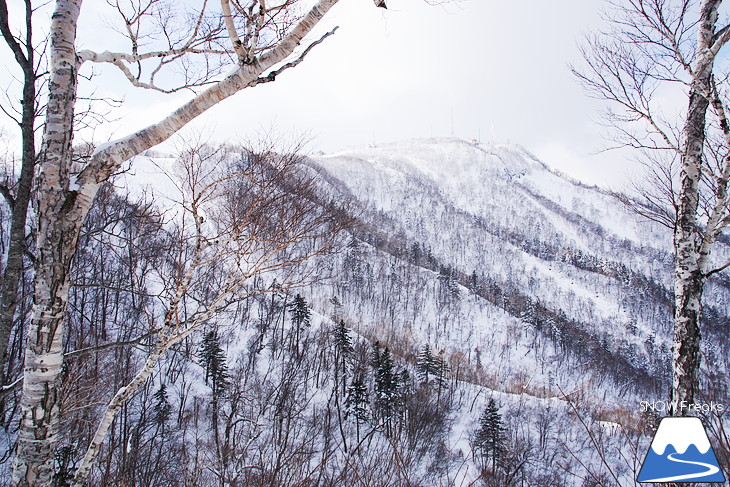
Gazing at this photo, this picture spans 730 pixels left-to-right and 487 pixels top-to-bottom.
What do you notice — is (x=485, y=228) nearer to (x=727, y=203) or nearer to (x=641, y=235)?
(x=641, y=235)

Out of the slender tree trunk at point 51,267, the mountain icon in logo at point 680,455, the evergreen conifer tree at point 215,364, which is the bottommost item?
the evergreen conifer tree at point 215,364

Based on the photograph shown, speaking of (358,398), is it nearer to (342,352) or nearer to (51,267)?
(342,352)

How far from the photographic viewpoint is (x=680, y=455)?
246 cm

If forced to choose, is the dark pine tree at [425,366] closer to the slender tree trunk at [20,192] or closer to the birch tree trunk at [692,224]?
the birch tree trunk at [692,224]

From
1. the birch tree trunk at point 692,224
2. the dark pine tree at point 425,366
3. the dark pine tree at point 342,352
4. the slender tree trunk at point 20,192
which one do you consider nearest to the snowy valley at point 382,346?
the dark pine tree at point 425,366

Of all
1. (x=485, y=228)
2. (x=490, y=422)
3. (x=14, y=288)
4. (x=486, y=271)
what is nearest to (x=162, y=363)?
(x=490, y=422)

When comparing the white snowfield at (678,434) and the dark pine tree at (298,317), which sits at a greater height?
the dark pine tree at (298,317)

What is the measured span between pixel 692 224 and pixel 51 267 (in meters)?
5.31

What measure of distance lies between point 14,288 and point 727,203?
6356 millimetres

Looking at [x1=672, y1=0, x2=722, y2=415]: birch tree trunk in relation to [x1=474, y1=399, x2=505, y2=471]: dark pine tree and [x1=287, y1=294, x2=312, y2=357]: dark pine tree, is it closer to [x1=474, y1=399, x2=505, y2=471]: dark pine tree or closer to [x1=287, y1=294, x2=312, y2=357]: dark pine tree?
[x1=474, y1=399, x2=505, y2=471]: dark pine tree

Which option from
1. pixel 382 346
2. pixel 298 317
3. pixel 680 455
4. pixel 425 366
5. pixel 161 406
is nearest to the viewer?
pixel 680 455

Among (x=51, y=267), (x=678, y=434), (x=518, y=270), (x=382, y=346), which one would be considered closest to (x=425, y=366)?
(x=382, y=346)

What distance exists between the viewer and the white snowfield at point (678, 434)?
8.16 feet

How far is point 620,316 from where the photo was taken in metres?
98.2
